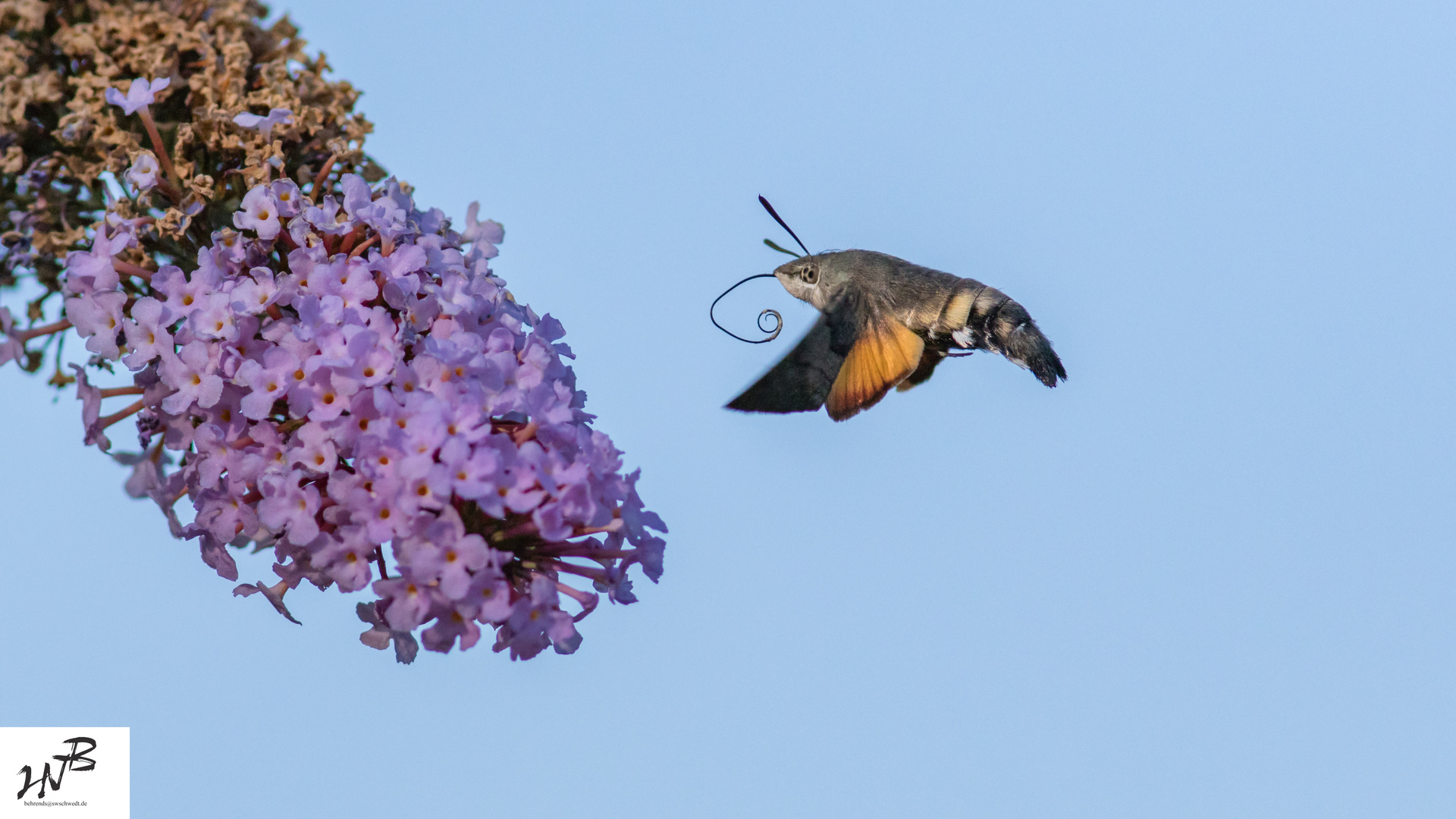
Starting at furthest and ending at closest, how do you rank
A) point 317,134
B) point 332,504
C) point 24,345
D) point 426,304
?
1. point 317,134
2. point 24,345
3. point 426,304
4. point 332,504

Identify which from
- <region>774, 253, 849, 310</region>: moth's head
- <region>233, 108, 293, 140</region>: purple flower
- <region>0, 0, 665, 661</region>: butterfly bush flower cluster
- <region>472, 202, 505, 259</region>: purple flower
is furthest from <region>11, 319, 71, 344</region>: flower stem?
<region>774, 253, 849, 310</region>: moth's head

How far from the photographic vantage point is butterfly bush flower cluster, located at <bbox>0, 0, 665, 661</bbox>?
2.53 metres

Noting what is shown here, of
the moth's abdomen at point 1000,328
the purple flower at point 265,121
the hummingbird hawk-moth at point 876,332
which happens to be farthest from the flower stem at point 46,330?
the moth's abdomen at point 1000,328

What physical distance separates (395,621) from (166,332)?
3.17ft

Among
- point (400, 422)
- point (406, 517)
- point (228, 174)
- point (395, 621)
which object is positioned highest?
point (228, 174)

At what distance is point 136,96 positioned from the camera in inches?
115

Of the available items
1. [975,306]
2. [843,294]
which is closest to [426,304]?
[843,294]

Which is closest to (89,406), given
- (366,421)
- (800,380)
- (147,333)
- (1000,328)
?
(147,333)

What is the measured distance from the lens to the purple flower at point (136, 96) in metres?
2.92

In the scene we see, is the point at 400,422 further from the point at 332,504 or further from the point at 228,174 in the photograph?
the point at 228,174

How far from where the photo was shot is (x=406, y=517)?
97.3 inches

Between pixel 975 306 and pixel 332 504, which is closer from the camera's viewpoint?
pixel 332 504

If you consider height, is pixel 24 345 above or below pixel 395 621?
above

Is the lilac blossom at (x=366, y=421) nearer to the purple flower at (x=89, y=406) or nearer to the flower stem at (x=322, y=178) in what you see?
the purple flower at (x=89, y=406)
